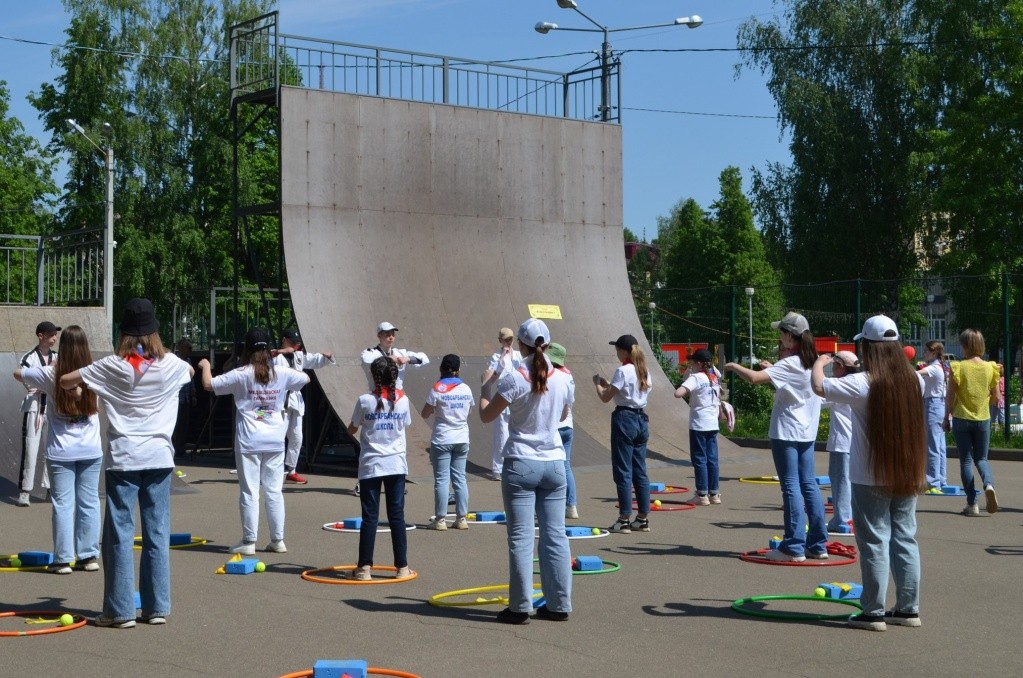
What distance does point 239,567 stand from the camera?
9.27 meters

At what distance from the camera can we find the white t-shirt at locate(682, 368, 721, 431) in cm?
1374

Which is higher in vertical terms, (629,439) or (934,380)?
(934,380)

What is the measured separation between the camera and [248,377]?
9875 mm

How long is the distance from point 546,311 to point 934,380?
7644 mm

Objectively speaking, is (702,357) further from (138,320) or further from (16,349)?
(16,349)

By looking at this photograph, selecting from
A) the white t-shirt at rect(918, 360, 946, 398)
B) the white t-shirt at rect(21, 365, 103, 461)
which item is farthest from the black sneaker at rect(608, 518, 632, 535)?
the white t-shirt at rect(918, 360, 946, 398)

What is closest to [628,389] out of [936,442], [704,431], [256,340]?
[704,431]

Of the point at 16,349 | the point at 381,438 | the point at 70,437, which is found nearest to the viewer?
the point at 381,438

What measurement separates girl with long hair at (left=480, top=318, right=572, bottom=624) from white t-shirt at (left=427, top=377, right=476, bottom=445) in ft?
13.3

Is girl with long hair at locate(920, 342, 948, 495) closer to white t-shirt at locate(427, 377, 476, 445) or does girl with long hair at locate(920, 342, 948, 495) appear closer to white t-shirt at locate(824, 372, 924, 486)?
white t-shirt at locate(427, 377, 476, 445)

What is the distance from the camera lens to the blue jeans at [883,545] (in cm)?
721

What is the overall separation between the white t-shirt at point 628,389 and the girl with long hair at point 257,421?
309 cm

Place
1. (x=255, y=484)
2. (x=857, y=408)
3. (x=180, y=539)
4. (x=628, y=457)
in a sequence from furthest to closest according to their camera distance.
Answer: (x=628, y=457), (x=180, y=539), (x=255, y=484), (x=857, y=408)

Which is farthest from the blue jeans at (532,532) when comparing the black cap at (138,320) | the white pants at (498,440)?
the white pants at (498,440)
